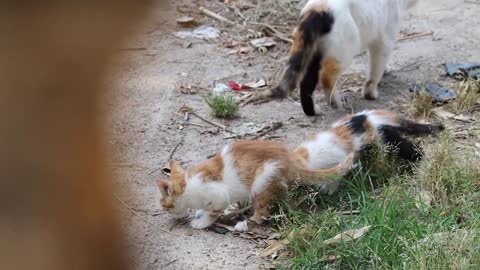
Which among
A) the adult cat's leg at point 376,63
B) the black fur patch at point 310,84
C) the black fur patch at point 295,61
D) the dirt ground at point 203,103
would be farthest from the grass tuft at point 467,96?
the black fur patch at point 295,61

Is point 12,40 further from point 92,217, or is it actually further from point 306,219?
point 306,219

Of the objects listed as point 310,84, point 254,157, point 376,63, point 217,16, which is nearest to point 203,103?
point 310,84

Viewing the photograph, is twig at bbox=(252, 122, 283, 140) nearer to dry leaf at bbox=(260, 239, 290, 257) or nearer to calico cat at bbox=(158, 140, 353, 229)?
calico cat at bbox=(158, 140, 353, 229)

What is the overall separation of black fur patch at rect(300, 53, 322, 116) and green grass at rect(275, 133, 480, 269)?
83 centimetres

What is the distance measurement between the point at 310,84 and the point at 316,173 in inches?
40.0

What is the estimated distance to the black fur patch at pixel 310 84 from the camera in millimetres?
4240

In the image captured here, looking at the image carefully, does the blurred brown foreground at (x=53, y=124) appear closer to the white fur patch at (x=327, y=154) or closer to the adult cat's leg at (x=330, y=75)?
the white fur patch at (x=327, y=154)

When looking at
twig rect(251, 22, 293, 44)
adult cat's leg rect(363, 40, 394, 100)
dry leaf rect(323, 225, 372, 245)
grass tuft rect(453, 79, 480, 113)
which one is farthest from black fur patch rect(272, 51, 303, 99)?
twig rect(251, 22, 293, 44)

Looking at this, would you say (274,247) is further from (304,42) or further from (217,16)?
(217,16)

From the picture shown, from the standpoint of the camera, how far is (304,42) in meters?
4.11

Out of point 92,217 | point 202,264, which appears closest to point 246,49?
point 202,264

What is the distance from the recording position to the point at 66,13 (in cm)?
103

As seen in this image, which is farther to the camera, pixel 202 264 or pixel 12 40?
pixel 202 264

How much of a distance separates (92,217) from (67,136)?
0.17 metres
